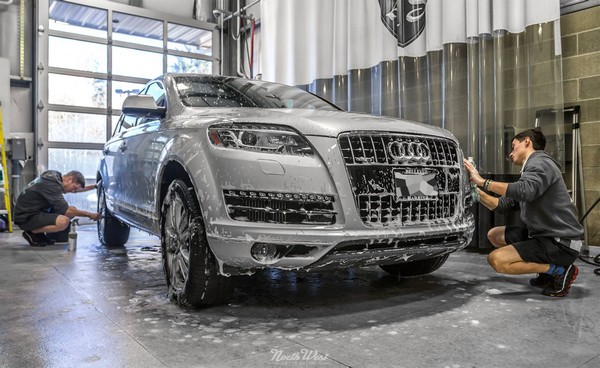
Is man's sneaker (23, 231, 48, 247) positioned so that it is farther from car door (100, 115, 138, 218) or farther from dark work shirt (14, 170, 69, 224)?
car door (100, 115, 138, 218)

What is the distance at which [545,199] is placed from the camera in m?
2.70

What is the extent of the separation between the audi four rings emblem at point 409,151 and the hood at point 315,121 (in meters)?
0.07

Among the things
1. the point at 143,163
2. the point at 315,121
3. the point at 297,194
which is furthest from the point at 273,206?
the point at 143,163

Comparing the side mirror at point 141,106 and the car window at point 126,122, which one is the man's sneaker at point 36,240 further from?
the side mirror at point 141,106

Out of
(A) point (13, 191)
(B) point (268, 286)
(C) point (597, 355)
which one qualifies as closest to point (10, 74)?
(A) point (13, 191)

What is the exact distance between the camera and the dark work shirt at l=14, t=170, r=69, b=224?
4629 mm

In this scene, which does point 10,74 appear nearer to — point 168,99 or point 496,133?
point 168,99

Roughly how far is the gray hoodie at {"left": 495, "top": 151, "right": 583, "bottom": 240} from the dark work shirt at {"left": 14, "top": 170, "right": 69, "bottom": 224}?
163 inches

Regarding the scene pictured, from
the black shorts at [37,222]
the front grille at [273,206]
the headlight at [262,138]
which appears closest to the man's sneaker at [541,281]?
the front grille at [273,206]

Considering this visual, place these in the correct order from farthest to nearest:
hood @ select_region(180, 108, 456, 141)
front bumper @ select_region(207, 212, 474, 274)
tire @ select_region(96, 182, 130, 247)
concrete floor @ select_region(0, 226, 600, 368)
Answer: tire @ select_region(96, 182, 130, 247) < hood @ select_region(180, 108, 456, 141) < front bumper @ select_region(207, 212, 474, 274) < concrete floor @ select_region(0, 226, 600, 368)

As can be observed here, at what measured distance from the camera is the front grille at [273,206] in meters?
2.04

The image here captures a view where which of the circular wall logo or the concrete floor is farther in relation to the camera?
the circular wall logo

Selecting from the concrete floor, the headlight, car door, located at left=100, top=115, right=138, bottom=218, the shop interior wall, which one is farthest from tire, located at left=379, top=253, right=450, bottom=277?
car door, located at left=100, top=115, right=138, bottom=218

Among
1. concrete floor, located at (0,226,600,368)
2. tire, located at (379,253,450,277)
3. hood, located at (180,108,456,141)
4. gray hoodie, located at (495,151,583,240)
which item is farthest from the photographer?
tire, located at (379,253,450,277)
